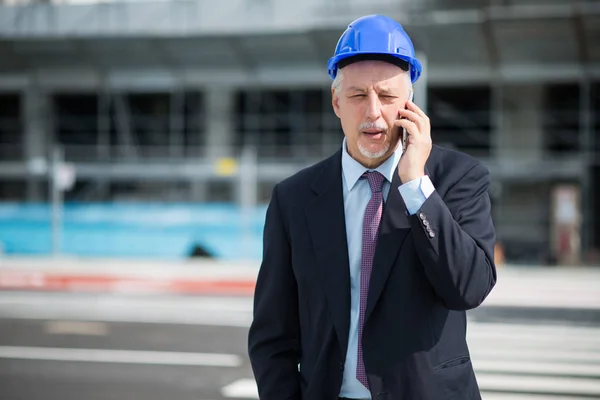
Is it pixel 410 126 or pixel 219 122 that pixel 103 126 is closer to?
pixel 219 122

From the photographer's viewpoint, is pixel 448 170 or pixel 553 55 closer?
pixel 448 170

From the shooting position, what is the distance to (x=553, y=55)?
2377cm

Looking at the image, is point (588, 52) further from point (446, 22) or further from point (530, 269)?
point (530, 269)

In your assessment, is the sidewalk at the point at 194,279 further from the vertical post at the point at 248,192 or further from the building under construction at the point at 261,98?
the building under construction at the point at 261,98

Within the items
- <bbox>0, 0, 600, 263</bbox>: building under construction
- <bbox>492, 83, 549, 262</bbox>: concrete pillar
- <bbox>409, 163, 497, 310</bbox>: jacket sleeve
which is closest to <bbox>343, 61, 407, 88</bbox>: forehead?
<bbox>409, 163, 497, 310</bbox>: jacket sleeve

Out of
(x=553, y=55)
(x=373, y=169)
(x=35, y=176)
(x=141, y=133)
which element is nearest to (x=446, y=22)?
(x=553, y=55)

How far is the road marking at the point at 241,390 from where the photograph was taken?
7.67 metres

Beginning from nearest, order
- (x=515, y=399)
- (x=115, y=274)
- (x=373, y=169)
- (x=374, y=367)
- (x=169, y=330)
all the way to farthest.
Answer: (x=374, y=367) < (x=373, y=169) < (x=515, y=399) < (x=169, y=330) < (x=115, y=274)

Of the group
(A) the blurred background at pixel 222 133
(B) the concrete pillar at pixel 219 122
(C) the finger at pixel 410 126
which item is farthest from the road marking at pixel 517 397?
(B) the concrete pillar at pixel 219 122

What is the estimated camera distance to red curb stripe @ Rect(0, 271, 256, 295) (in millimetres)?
16663

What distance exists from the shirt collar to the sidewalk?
40.0 ft

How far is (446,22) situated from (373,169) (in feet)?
71.1

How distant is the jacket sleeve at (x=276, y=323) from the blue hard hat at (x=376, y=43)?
1.78 feet

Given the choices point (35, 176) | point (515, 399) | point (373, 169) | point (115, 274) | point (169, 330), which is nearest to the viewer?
point (373, 169)
